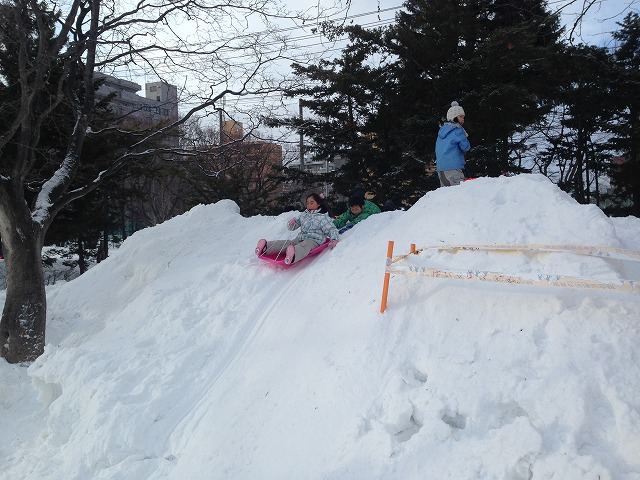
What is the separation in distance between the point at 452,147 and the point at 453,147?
0.02 meters

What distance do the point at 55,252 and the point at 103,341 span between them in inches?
495

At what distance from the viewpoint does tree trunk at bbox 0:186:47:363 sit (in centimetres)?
666

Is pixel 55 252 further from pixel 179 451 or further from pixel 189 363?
pixel 179 451

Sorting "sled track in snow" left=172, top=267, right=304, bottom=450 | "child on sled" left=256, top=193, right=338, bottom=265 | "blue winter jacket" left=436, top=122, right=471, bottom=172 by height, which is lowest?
"sled track in snow" left=172, top=267, right=304, bottom=450

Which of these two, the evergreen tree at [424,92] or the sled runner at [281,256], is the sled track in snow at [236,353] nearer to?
the sled runner at [281,256]

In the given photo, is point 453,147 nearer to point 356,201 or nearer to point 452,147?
point 452,147

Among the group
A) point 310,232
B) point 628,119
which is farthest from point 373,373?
point 628,119

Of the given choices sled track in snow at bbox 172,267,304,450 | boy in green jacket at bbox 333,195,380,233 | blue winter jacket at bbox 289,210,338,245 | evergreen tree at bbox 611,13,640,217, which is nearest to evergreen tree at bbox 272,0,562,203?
evergreen tree at bbox 611,13,640,217

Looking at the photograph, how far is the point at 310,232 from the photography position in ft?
22.0

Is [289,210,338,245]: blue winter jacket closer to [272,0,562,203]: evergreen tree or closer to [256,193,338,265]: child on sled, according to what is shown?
[256,193,338,265]: child on sled

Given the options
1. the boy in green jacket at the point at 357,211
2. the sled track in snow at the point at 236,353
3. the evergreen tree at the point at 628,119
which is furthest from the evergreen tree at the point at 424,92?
the sled track in snow at the point at 236,353

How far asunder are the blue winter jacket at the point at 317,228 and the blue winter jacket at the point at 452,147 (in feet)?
8.19

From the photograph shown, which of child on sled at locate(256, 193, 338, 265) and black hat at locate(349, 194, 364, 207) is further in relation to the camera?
black hat at locate(349, 194, 364, 207)

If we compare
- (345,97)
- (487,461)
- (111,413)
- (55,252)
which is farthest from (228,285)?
(55,252)
